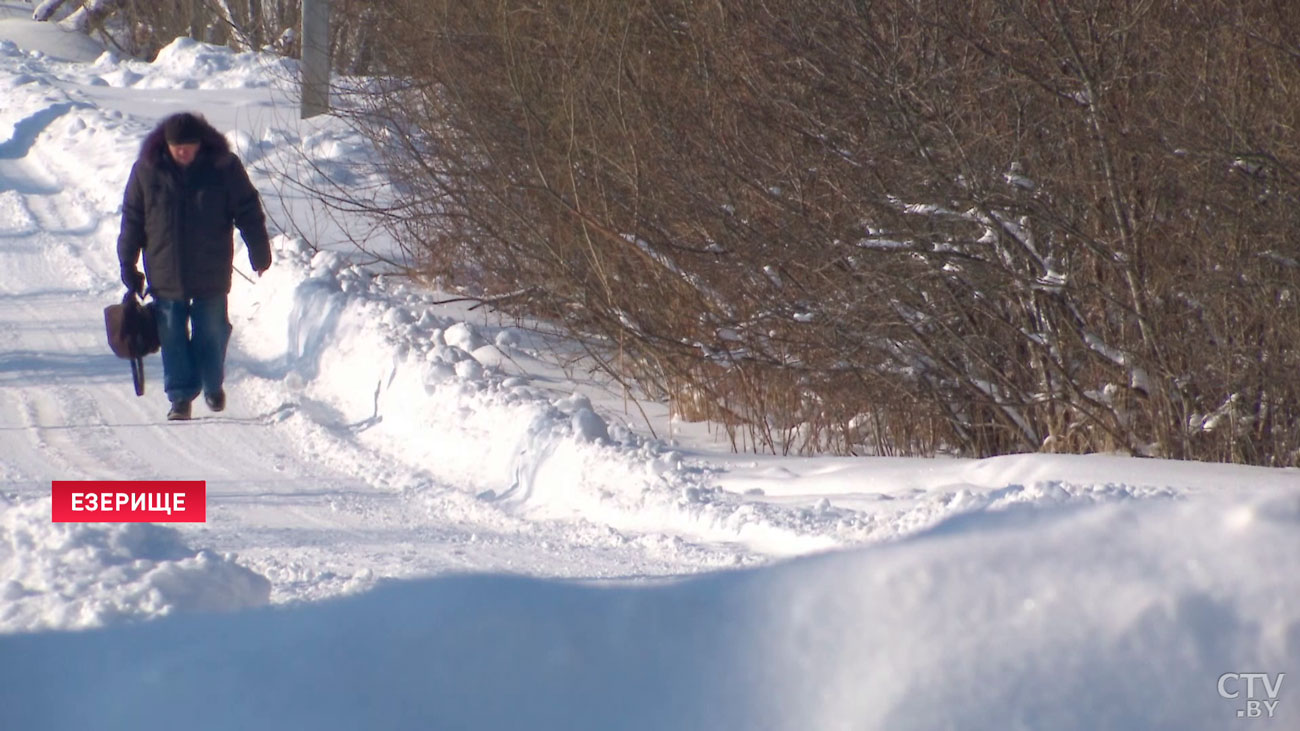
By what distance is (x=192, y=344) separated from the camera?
6.70m

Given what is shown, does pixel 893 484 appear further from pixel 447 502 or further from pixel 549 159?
pixel 549 159

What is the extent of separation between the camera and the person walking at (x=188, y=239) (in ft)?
20.6

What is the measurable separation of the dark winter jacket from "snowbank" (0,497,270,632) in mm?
2534

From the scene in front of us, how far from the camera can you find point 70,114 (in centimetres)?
1481

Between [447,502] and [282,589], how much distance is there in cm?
178

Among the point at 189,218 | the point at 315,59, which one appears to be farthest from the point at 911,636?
the point at 315,59

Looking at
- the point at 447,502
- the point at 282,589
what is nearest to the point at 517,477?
the point at 447,502

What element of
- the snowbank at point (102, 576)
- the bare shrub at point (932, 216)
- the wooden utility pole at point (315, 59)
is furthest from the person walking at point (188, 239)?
the wooden utility pole at point (315, 59)

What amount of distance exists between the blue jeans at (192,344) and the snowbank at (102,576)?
2.54 meters

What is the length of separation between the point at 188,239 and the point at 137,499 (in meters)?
1.55

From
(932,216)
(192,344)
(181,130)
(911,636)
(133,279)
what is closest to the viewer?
(911,636)

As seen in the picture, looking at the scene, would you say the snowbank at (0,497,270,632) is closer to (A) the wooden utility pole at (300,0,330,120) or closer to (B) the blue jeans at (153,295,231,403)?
(B) the blue jeans at (153,295,231,403)

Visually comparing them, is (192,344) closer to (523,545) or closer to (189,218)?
(189,218)

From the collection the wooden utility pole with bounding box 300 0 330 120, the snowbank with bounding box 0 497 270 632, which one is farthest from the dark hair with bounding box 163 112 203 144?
the wooden utility pole with bounding box 300 0 330 120
